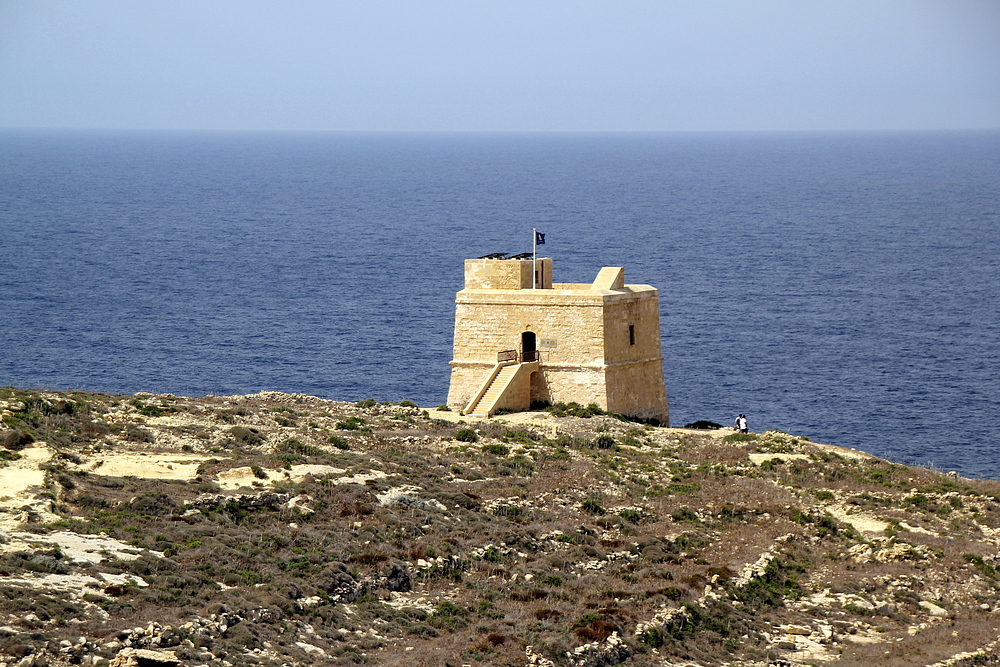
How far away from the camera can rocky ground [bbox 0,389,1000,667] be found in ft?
83.8

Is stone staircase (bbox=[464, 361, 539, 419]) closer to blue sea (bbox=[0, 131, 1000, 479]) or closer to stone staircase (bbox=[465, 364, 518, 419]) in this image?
stone staircase (bbox=[465, 364, 518, 419])

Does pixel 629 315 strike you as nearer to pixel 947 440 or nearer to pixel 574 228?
pixel 947 440

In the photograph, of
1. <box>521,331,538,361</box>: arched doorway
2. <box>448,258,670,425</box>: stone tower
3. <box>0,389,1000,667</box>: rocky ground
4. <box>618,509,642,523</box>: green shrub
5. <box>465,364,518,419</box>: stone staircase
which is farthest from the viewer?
<box>521,331,538,361</box>: arched doorway

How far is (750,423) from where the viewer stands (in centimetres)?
6091

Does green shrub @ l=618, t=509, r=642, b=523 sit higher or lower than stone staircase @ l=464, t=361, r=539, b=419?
lower

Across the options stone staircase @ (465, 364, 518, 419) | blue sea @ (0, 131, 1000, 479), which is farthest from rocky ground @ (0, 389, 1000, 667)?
blue sea @ (0, 131, 1000, 479)

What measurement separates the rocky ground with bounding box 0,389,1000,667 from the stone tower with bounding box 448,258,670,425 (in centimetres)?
415

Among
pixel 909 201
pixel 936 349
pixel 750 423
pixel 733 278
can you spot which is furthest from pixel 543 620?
pixel 909 201

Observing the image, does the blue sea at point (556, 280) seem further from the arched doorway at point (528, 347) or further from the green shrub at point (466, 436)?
the green shrub at point (466, 436)

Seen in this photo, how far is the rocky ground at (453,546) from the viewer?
25531 millimetres

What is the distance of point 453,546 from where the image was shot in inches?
1237

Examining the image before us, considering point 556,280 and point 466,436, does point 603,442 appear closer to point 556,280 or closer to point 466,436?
point 466,436

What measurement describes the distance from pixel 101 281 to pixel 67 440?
249 feet

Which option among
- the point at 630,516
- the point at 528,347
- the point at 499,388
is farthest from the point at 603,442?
the point at 630,516
